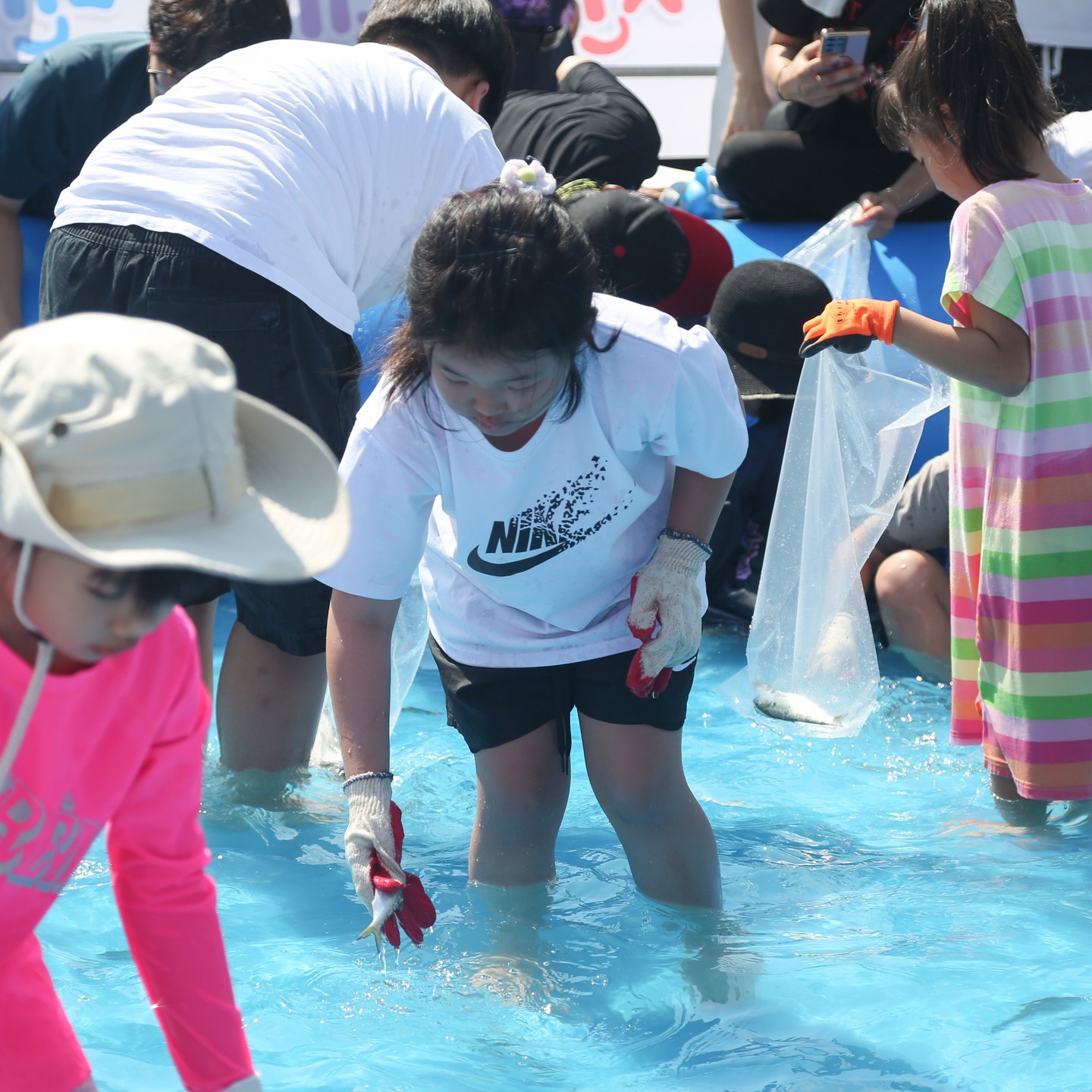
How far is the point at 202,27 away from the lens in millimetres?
2836

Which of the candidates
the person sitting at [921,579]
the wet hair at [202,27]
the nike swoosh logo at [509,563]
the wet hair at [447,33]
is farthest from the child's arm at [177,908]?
the person sitting at [921,579]

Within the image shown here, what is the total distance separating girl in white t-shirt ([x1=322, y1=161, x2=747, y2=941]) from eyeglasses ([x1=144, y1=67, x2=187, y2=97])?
47.2 inches

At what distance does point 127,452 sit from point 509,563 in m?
1.15

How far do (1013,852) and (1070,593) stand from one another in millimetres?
529

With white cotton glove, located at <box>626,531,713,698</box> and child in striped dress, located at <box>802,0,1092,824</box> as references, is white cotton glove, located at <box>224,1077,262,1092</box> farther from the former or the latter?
child in striped dress, located at <box>802,0,1092,824</box>

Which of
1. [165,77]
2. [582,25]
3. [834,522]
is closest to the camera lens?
[165,77]

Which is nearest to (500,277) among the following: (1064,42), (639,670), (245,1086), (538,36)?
(639,670)

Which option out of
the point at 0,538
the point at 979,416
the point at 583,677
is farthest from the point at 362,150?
the point at 0,538

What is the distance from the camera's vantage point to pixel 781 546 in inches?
132

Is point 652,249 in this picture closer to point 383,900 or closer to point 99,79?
point 99,79

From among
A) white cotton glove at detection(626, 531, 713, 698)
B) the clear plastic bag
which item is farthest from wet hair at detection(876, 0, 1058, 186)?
white cotton glove at detection(626, 531, 713, 698)

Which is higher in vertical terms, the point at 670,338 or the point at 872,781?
the point at 670,338

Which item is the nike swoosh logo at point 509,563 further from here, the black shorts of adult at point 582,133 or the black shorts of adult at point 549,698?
the black shorts of adult at point 582,133

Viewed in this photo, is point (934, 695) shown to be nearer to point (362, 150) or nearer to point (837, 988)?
point (837, 988)
